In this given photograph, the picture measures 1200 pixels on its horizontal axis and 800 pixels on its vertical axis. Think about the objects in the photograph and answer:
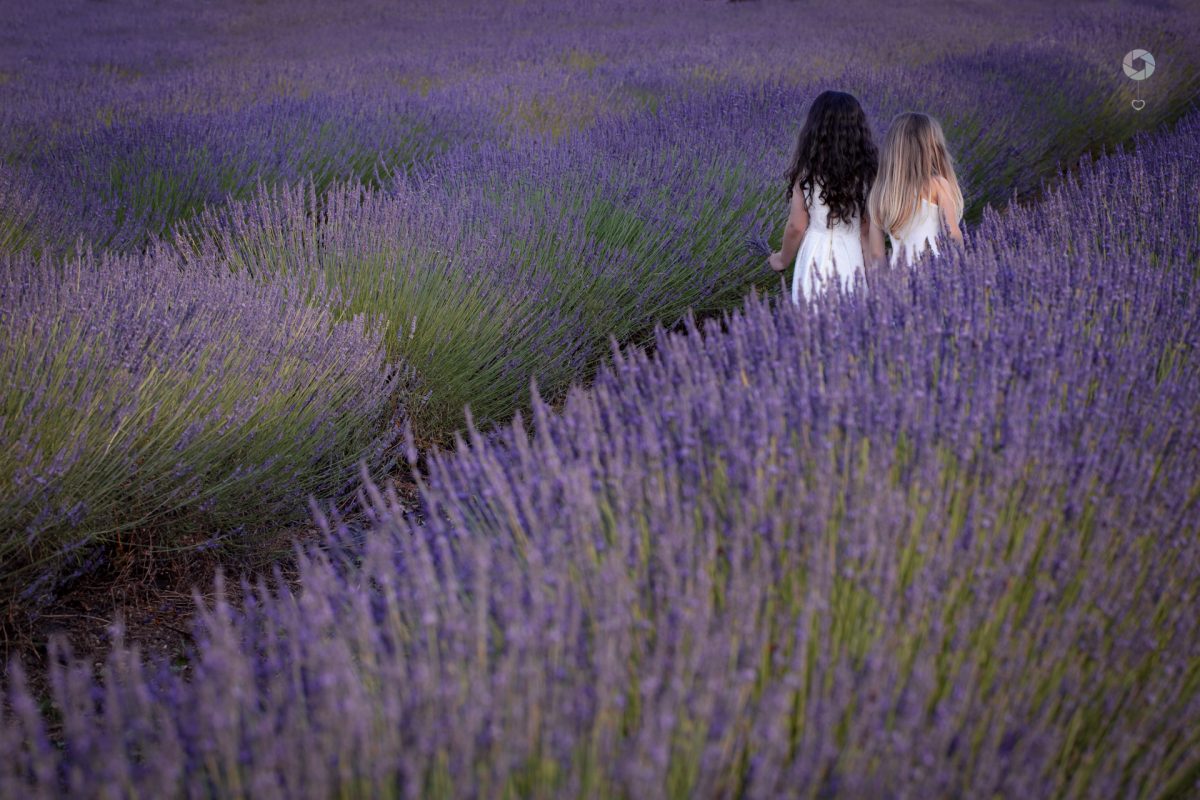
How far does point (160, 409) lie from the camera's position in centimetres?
236

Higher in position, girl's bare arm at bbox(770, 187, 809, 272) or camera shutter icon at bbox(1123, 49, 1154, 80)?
camera shutter icon at bbox(1123, 49, 1154, 80)

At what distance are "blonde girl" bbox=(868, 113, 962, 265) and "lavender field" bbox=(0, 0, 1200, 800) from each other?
0.45 meters

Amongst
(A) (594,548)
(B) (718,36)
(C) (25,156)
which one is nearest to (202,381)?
(A) (594,548)

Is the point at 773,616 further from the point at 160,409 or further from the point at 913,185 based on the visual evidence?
the point at 913,185

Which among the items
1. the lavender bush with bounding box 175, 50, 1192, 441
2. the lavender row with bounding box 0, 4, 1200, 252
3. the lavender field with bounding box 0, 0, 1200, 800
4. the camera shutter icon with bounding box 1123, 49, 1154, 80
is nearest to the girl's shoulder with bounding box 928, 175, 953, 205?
the lavender field with bounding box 0, 0, 1200, 800

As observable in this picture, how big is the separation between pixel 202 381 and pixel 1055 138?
5848mm

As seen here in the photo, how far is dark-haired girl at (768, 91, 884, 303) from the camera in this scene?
353 centimetres

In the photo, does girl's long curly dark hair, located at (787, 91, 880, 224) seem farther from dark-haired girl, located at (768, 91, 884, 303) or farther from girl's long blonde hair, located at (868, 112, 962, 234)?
girl's long blonde hair, located at (868, 112, 962, 234)

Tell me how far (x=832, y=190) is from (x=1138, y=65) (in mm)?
5903

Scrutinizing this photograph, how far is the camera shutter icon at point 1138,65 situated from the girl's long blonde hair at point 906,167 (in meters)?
5.37

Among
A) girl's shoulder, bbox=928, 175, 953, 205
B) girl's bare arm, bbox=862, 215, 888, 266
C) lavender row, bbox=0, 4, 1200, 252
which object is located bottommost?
girl's bare arm, bbox=862, 215, 888, 266

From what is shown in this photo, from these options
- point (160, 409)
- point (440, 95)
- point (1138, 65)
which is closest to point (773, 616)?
point (160, 409)

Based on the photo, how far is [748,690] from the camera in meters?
1.08

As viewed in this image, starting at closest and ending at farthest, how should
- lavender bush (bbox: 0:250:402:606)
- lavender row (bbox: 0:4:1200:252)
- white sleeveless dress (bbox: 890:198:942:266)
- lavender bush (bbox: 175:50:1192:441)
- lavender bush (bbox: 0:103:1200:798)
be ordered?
lavender bush (bbox: 0:103:1200:798) → lavender bush (bbox: 0:250:402:606) → lavender bush (bbox: 175:50:1192:441) → white sleeveless dress (bbox: 890:198:942:266) → lavender row (bbox: 0:4:1200:252)
